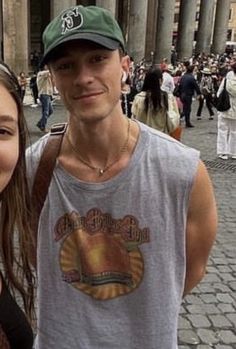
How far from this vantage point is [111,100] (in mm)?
1611

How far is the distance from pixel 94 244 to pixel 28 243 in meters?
0.26

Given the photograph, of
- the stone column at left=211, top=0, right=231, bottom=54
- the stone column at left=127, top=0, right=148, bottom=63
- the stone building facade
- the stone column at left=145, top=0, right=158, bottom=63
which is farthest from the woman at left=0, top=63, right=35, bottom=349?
the stone column at left=211, top=0, right=231, bottom=54

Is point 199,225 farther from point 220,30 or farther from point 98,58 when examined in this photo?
point 220,30

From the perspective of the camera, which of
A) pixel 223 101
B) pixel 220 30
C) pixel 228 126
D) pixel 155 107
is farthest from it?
pixel 220 30

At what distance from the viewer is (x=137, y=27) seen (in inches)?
1164

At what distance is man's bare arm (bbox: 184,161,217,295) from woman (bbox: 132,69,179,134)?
16.1ft

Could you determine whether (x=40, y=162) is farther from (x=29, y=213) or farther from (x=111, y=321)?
(x=111, y=321)

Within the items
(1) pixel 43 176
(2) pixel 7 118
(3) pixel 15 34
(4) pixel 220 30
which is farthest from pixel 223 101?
(4) pixel 220 30

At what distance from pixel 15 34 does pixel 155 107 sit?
18525 mm

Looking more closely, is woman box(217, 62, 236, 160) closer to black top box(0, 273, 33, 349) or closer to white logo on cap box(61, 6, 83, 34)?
white logo on cap box(61, 6, 83, 34)

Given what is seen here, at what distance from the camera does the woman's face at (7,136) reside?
1.40 meters

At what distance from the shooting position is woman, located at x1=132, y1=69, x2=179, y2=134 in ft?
22.3

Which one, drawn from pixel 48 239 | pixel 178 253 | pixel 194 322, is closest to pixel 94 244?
pixel 48 239

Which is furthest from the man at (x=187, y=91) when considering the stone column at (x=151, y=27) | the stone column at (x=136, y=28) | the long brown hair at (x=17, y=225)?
the stone column at (x=151, y=27)
